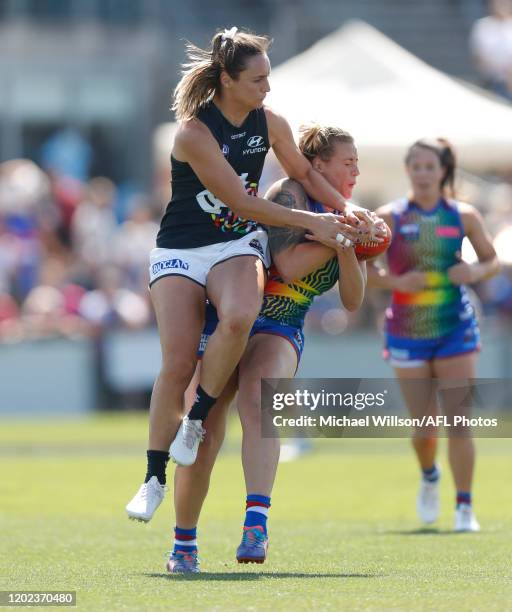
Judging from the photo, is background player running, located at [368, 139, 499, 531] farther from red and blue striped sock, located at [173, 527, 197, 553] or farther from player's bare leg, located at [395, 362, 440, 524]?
red and blue striped sock, located at [173, 527, 197, 553]

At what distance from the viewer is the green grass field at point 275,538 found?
6113mm

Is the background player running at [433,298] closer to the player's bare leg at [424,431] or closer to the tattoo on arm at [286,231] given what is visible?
Result: the player's bare leg at [424,431]

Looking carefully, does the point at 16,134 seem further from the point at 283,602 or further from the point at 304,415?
the point at 283,602

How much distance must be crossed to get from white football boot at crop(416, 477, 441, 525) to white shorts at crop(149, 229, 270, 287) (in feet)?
9.47

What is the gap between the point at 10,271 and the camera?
20125 millimetres

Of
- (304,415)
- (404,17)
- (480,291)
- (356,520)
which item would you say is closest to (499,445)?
(480,291)

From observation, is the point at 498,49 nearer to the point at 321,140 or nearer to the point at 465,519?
the point at 465,519

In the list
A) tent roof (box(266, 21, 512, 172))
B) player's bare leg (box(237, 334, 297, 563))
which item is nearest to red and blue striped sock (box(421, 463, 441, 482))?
player's bare leg (box(237, 334, 297, 563))

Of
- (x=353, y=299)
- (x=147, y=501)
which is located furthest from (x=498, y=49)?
(x=147, y=501)

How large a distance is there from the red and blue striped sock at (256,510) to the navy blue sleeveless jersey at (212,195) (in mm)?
1177

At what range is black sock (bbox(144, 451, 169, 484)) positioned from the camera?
7031mm

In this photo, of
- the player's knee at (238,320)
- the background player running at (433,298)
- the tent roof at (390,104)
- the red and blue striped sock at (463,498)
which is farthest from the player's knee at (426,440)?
the tent roof at (390,104)

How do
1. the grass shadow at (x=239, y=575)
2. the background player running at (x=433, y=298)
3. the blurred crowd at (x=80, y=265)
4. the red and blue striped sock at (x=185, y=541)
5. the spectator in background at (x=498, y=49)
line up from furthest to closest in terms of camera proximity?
the spectator in background at (x=498, y=49), the blurred crowd at (x=80, y=265), the background player running at (x=433, y=298), the red and blue striped sock at (x=185, y=541), the grass shadow at (x=239, y=575)

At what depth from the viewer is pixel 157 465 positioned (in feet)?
23.1
